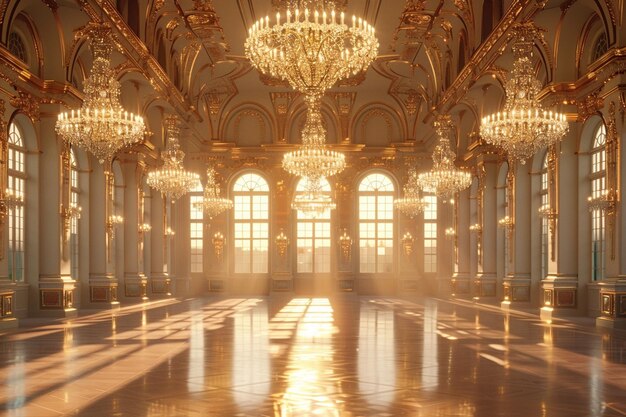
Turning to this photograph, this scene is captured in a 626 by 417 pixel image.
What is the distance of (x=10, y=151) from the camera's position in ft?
55.3

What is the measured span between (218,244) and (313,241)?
406cm

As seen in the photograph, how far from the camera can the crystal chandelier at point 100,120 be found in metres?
14.6

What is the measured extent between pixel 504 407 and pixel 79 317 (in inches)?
535

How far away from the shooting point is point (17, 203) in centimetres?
1722

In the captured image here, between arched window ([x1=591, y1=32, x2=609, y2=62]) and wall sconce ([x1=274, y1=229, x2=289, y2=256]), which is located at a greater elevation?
arched window ([x1=591, y1=32, x2=609, y2=62])

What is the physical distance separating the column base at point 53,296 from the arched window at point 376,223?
1750cm

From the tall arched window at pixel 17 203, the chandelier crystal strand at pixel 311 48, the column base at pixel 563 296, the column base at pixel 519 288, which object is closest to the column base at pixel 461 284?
the column base at pixel 519 288

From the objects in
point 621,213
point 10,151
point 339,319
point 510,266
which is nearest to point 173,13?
point 10,151

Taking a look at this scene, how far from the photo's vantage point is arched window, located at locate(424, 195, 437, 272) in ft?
109

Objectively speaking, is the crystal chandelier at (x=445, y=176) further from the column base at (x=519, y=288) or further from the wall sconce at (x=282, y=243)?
the wall sconce at (x=282, y=243)

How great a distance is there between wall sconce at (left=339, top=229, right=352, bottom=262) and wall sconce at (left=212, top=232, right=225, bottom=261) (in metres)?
5.02

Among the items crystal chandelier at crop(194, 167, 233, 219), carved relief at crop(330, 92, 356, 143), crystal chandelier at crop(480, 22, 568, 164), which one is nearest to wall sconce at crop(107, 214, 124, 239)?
crystal chandelier at crop(194, 167, 233, 219)

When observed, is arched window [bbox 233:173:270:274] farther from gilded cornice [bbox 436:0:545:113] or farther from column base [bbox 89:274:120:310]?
column base [bbox 89:274:120:310]

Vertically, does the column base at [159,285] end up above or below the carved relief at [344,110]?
below
